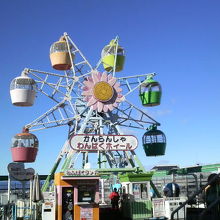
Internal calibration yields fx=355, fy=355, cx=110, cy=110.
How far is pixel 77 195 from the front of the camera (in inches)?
604

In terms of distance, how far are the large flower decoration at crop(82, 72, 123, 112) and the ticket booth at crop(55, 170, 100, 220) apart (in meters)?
8.39

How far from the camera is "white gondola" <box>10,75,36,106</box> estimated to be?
81.0ft

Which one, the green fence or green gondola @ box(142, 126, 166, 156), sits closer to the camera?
the green fence

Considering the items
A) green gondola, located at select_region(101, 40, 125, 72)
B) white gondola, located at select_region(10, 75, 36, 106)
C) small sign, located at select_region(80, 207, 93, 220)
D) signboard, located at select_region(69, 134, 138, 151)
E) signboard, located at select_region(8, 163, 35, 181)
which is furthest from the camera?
green gondola, located at select_region(101, 40, 125, 72)

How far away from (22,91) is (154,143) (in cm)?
1229

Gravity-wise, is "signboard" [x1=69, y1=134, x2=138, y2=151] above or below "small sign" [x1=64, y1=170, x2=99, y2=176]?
above

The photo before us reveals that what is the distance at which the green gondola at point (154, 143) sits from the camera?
30.3 m

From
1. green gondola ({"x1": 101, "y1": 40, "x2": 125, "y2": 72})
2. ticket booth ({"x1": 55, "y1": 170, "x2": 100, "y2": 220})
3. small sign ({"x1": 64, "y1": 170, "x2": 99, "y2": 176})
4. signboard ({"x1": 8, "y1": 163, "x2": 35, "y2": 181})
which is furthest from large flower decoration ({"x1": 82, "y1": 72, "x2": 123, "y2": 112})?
ticket booth ({"x1": 55, "y1": 170, "x2": 100, "y2": 220})

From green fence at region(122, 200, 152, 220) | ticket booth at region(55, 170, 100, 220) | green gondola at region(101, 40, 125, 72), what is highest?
green gondola at region(101, 40, 125, 72)

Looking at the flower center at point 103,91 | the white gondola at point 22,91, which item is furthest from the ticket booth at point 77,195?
the white gondola at point 22,91

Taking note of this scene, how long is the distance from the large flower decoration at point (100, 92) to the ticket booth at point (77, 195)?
27.5 feet

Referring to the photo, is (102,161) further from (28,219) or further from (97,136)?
(28,219)

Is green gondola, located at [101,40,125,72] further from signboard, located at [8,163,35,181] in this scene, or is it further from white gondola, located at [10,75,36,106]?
signboard, located at [8,163,35,181]

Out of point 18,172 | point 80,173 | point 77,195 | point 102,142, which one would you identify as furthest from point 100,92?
point 77,195
